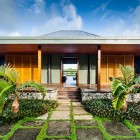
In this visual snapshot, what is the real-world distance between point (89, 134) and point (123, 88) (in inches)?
67.6

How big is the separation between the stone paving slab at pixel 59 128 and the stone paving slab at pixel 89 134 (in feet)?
0.98

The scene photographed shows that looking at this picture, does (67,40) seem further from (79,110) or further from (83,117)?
(83,117)

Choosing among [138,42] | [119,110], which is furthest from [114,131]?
[138,42]

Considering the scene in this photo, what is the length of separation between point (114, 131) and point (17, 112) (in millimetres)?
2876

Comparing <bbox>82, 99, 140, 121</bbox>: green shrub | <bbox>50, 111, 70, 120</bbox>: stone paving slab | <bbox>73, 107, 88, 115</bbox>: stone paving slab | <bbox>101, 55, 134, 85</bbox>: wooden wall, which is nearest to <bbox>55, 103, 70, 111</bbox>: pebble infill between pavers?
<bbox>73, 107, 88, 115</bbox>: stone paving slab

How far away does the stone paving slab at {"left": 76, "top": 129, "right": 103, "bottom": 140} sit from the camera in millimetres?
3875

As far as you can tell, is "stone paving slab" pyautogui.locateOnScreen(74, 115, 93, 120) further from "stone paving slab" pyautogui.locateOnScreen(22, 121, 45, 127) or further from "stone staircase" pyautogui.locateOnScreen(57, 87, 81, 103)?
"stone staircase" pyautogui.locateOnScreen(57, 87, 81, 103)

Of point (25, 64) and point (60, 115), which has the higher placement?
point (25, 64)

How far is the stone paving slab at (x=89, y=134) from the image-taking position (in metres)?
3.88

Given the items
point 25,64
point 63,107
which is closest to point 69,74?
point 25,64

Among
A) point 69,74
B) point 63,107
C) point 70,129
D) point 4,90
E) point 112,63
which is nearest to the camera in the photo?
point 70,129

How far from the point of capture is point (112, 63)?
35.1 feet

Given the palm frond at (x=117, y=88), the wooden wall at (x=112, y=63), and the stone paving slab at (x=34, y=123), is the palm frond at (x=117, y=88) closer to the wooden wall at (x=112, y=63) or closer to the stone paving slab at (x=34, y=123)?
the stone paving slab at (x=34, y=123)

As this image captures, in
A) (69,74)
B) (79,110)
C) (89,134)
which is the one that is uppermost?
(69,74)
